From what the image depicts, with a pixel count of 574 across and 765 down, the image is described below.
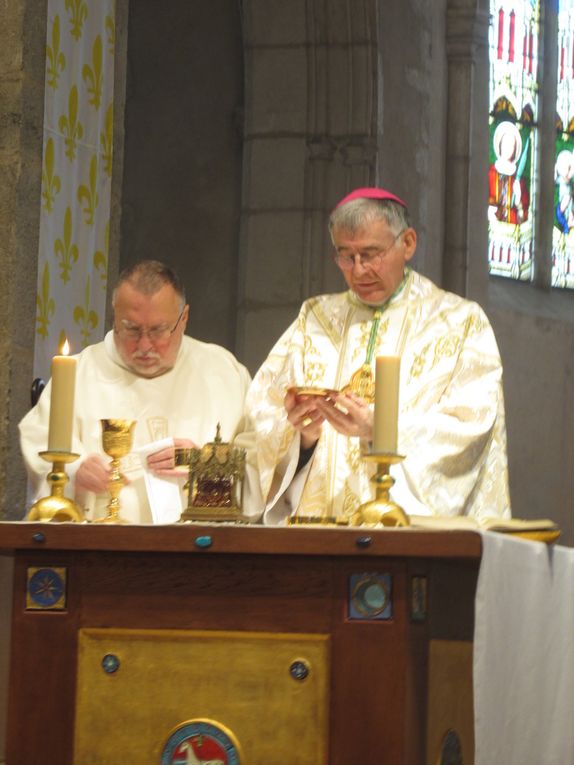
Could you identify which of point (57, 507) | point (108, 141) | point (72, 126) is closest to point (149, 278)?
point (57, 507)

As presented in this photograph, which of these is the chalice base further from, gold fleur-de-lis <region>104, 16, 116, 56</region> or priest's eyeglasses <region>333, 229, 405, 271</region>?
gold fleur-de-lis <region>104, 16, 116, 56</region>

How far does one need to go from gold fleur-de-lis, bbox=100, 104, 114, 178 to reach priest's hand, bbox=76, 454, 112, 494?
2405 millimetres

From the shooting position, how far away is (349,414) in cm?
392

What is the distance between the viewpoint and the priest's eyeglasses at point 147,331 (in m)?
4.64

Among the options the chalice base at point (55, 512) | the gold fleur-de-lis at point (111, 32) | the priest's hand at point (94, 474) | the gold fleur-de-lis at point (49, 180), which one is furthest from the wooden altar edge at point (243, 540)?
the gold fleur-de-lis at point (111, 32)

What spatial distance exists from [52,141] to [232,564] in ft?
10.0

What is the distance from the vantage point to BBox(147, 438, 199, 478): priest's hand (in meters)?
4.36

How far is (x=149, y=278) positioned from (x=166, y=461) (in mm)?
567

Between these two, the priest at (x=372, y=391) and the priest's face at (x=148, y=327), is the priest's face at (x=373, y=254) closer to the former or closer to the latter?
the priest at (x=372, y=391)

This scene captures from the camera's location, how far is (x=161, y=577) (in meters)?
3.38

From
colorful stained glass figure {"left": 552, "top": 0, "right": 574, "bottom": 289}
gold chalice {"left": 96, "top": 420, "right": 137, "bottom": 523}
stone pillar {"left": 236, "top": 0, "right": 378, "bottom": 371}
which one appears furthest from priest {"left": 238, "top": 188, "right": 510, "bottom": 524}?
colorful stained glass figure {"left": 552, "top": 0, "right": 574, "bottom": 289}

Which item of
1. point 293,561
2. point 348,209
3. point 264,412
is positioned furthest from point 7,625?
point 293,561

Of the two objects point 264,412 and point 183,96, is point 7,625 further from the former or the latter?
point 183,96

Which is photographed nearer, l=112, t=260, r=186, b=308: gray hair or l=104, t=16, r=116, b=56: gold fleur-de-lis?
l=112, t=260, r=186, b=308: gray hair
